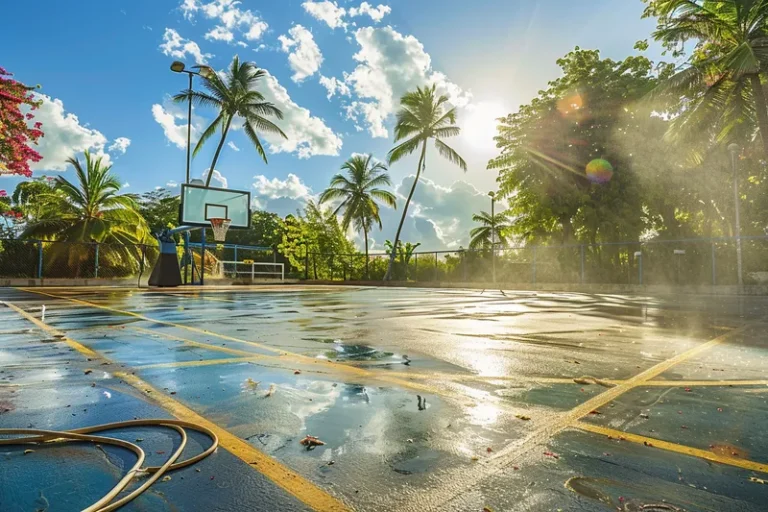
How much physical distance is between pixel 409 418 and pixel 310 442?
609 millimetres

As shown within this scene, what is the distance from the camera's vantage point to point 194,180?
2411cm

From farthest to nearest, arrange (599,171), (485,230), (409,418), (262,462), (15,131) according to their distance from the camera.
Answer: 1. (485,230)
2. (599,171)
3. (15,131)
4. (409,418)
5. (262,462)

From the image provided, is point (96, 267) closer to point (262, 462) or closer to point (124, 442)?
point (124, 442)

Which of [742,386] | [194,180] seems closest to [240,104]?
[194,180]

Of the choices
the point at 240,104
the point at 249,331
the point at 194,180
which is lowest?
the point at 249,331

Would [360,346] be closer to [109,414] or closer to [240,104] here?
[109,414]

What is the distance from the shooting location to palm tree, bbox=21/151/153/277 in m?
22.8

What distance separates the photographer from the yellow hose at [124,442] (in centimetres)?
158

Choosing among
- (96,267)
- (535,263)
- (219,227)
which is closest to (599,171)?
(535,263)

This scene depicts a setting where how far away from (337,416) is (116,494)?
1.15 meters

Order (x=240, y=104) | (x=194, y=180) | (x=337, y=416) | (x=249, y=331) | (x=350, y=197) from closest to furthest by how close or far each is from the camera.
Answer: (x=337, y=416), (x=249, y=331), (x=194, y=180), (x=240, y=104), (x=350, y=197)

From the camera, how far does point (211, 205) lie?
2334 cm

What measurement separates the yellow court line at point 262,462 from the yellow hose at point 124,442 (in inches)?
3.0

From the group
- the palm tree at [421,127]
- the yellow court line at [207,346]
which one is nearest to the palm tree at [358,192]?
the palm tree at [421,127]
